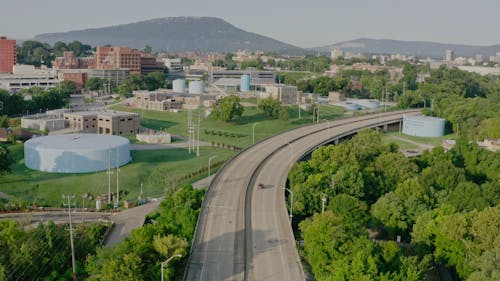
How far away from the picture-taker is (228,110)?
81312mm

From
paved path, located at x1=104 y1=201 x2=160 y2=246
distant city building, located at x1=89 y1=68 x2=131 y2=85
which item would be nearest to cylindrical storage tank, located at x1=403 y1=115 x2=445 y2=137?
paved path, located at x1=104 y1=201 x2=160 y2=246

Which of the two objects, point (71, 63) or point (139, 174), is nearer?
point (139, 174)

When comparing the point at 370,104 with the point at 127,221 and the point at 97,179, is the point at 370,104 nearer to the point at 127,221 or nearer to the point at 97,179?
the point at 97,179

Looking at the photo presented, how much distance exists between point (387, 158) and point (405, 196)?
362 inches

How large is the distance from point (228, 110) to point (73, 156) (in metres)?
31.5

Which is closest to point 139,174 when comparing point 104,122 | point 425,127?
point 104,122

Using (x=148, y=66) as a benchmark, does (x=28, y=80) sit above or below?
below

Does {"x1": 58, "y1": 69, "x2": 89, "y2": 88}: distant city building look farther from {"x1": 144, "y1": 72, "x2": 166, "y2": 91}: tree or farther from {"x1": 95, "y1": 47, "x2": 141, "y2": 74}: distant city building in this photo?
{"x1": 144, "y1": 72, "x2": 166, "y2": 91}: tree

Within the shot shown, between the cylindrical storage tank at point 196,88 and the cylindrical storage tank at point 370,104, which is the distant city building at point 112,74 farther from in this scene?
the cylindrical storage tank at point 370,104

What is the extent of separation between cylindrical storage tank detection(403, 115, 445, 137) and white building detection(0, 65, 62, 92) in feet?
264

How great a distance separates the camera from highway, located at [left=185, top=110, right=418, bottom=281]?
1078 inches

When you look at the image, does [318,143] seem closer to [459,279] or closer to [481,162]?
[481,162]

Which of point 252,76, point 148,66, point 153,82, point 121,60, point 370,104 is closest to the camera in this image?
point 370,104

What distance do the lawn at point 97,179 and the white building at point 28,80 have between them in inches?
2757
